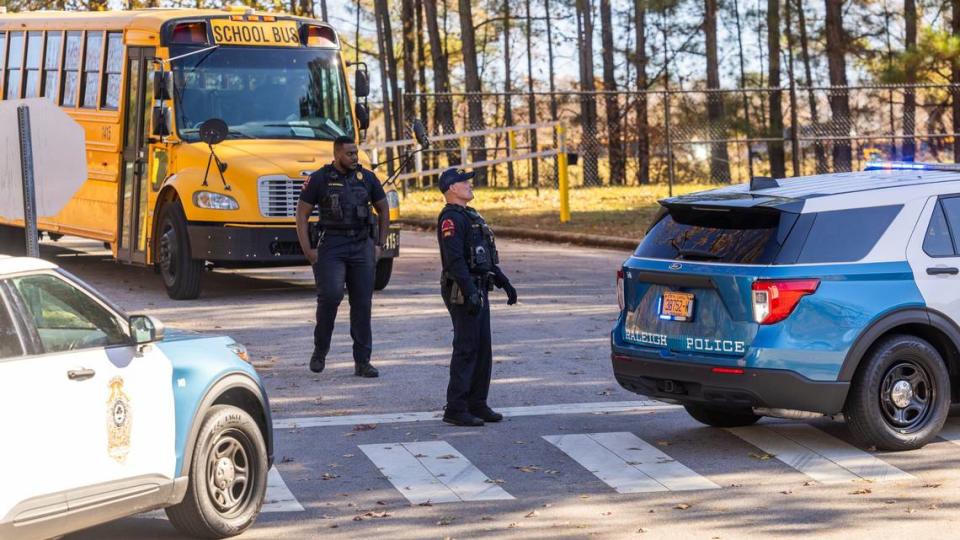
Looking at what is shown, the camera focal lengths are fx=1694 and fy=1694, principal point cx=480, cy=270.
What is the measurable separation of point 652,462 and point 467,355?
165 centimetres

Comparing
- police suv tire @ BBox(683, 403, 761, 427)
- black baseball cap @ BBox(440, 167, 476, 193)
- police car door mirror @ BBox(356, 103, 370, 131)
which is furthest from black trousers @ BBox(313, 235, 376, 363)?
police car door mirror @ BBox(356, 103, 370, 131)

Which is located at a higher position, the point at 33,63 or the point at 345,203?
the point at 33,63

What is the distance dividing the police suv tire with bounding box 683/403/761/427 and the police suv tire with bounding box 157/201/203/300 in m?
8.37

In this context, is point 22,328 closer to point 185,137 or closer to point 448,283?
point 448,283

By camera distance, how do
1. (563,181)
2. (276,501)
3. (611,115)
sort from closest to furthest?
(276,501) → (563,181) → (611,115)

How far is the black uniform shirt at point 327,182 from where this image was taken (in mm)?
12820

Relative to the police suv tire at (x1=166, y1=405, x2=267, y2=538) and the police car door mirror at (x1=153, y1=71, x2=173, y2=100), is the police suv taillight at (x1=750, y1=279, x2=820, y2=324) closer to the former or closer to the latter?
the police suv tire at (x1=166, y1=405, x2=267, y2=538)

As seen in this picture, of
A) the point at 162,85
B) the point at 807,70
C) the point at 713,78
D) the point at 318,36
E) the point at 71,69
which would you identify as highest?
the point at 807,70

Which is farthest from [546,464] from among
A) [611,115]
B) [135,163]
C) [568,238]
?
[611,115]

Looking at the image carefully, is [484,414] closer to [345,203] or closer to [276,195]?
[345,203]

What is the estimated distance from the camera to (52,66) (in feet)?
69.8

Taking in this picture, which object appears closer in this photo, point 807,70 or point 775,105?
point 775,105

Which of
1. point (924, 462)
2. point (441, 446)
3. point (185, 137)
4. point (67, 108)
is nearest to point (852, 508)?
point (924, 462)

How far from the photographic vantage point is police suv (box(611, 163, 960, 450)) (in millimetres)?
9156
